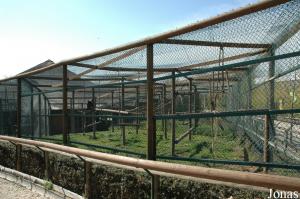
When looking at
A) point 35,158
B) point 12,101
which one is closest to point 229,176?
point 35,158

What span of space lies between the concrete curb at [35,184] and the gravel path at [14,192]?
89mm

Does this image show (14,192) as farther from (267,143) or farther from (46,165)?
(267,143)

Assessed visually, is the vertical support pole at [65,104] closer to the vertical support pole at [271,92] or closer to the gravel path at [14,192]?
the gravel path at [14,192]

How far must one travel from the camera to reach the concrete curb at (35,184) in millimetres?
5941

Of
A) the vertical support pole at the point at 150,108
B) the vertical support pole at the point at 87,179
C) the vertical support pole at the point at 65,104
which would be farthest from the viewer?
the vertical support pole at the point at 65,104

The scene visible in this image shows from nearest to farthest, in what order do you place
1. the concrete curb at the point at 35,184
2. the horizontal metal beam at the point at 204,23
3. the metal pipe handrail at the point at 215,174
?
1. the metal pipe handrail at the point at 215,174
2. the horizontal metal beam at the point at 204,23
3. the concrete curb at the point at 35,184

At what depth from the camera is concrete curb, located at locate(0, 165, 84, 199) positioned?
19.5 ft

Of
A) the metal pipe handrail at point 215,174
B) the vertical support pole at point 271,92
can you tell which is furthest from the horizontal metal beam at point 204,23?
the metal pipe handrail at point 215,174

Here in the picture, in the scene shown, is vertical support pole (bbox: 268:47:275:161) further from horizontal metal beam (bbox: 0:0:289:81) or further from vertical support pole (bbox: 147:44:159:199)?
vertical support pole (bbox: 147:44:159:199)

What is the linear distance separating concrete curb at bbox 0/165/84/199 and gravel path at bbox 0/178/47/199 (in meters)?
0.09

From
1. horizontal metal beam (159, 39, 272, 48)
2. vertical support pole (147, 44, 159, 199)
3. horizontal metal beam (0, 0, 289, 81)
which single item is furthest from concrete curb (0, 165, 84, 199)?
horizontal metal beam (159, 39, 272, 48)

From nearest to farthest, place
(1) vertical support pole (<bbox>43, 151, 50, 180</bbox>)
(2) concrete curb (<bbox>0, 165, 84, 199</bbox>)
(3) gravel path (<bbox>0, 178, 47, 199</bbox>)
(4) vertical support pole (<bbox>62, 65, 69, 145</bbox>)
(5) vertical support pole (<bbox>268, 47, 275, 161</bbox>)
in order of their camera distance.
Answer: (5) vertical support pole (<bbox>268, 47, 275, 161</bbox>)
(2) concrete curb (<bbox>0, 165, 84, 199</bbox>)
(3) gravel path (<bbox>0, 178, 47, 199</bbox>)
(1) vertical support pole (<bbox>43, 151, 50, 180</bbox>)
(4) vertical support pole (<bbox>62, 65, 69, 145</bbox>)

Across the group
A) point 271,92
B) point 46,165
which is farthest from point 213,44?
point 46,165

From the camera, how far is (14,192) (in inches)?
263
